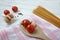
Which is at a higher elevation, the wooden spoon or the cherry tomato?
the cherry tomato

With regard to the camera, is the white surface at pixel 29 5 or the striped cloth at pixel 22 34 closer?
the striped cloth at pixel 22 34

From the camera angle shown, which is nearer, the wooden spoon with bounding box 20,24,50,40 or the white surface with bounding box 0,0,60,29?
the wooden spoon with bounding box 20,24,50,40

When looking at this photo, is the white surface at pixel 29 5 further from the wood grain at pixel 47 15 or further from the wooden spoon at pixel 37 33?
the wooden spoon at pixel 37 33

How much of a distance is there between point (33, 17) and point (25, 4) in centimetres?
17

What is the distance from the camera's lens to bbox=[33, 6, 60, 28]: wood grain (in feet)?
2.74

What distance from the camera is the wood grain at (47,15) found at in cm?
84

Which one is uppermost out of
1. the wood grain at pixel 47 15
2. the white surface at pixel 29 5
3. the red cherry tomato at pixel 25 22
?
the white surface at pixel 29 5

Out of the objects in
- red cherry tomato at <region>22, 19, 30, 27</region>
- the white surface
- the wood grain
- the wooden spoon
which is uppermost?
the white surface

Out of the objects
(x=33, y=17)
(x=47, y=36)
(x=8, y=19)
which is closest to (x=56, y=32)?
(x=47, y=36)

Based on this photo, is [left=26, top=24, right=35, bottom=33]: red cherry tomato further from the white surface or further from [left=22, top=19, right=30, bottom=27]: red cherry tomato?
the white surface

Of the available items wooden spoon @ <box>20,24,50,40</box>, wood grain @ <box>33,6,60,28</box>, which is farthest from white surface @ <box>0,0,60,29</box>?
wooden spoon @ <box>20,24,50,40</box>

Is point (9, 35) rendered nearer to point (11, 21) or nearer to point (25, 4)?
point (11, 21)

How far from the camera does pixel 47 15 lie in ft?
2.87

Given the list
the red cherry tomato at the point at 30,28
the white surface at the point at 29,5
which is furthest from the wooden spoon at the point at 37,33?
the white surface at the point at 29,5
